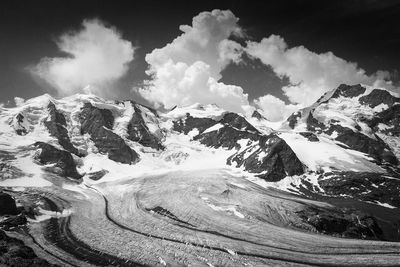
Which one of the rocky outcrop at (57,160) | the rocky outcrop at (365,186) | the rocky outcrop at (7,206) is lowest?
the rocky outcrop at (7,206)

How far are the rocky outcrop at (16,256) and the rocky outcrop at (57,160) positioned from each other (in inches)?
3756

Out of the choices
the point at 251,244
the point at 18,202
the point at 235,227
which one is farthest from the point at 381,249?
the point at 18,202

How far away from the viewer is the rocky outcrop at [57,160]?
14838cm

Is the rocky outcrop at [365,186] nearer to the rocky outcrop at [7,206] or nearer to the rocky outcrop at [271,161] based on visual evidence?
the rocky outcrop at [271,161]

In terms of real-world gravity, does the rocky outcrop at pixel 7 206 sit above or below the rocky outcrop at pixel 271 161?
below

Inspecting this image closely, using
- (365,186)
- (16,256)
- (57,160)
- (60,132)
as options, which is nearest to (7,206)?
(16,256)

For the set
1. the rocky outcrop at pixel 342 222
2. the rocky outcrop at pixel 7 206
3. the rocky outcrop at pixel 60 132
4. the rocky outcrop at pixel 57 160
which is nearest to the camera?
the rocky outcrop at pixel 7 206

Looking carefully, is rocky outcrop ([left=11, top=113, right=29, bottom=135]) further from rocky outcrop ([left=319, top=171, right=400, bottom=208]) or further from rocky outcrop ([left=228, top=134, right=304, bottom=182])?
rocky outcrop ([left=319, top=171, right=400, bottom=208])

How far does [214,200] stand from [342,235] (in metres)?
35.2

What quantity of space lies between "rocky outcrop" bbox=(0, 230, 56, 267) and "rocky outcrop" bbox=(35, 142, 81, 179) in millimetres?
95397

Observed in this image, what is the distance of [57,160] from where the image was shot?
506 feet

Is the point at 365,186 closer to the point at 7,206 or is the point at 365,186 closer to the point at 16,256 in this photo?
the point at 7,206

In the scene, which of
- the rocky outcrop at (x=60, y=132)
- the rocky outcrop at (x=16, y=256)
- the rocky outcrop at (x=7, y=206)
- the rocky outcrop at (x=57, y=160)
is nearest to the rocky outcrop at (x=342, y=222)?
the rocky outcrop at (x=16, y=256)

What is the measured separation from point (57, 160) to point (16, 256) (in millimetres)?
113497
